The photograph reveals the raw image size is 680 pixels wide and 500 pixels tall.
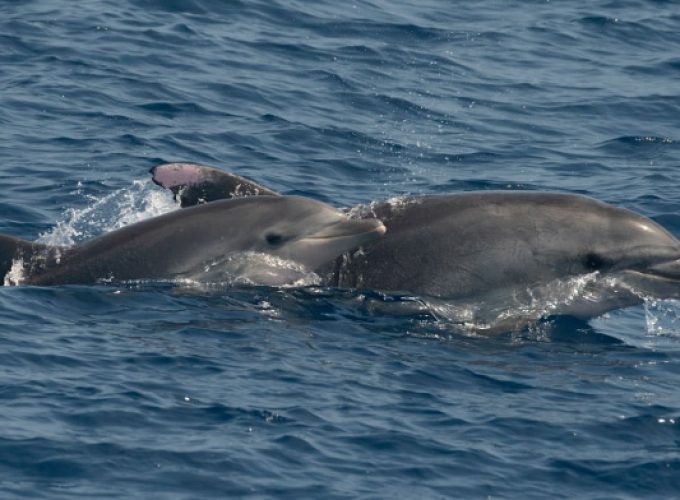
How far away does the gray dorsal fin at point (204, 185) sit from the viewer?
1548cm

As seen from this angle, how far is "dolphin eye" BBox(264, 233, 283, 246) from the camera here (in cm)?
1484

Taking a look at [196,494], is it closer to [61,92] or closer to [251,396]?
[251,396]

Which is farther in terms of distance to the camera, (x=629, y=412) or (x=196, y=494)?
(x=629, y=412)

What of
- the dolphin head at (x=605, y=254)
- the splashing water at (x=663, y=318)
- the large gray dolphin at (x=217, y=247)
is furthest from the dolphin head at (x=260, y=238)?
the splashing water at (x=663, y=318)

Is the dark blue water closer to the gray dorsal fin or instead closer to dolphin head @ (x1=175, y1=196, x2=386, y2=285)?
dolphin head @ (x1=175, y1=196, x2=386, y2=285)

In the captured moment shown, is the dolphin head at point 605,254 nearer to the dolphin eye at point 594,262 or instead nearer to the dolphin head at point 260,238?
the dolphin eye at point 594,262

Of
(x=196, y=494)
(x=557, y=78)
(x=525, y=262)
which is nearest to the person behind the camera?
(x=196, y=494)

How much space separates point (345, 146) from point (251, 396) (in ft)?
34.0

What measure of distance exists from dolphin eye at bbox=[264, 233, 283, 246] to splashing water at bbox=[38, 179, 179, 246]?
287 centimetres

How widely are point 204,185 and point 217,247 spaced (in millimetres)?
924

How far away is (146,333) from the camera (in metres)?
13.7

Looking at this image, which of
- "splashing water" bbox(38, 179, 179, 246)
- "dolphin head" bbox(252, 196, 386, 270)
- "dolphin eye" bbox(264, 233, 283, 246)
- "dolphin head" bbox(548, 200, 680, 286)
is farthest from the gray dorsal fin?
"dolphin head" bbox(548, 200, 680, 286)

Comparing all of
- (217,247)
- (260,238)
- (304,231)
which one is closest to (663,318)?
(304,231)

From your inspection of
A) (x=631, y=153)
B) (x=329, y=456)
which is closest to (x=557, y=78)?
(x=631, y=153)
